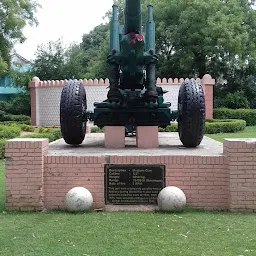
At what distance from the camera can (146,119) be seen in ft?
25.7

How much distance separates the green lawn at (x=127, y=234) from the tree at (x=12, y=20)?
59.0ft

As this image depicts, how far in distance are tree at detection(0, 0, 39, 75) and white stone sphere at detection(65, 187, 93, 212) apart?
1755 centimetres

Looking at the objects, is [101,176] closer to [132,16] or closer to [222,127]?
[132,16]

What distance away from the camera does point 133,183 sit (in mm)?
6141

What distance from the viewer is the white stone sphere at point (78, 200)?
5.86 m

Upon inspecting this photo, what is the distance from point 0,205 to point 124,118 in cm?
246

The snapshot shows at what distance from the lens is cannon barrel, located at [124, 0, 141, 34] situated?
714cm

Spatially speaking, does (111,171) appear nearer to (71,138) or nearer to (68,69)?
(71,138)

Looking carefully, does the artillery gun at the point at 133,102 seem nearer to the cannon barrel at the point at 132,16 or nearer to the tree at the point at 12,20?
the cannon barrel at the point at 132,16

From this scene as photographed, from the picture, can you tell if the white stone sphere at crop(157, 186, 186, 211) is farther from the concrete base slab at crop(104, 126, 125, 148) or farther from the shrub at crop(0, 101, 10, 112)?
the shrub at crop(0, 101, 10, 112)

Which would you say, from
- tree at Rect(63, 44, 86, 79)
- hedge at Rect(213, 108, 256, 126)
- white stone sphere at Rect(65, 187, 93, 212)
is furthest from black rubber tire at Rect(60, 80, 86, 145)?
tree at Rect(63, 44, 86, 79)

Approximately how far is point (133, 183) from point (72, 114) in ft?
7.13

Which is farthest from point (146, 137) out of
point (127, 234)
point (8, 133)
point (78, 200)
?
point (8, 133)

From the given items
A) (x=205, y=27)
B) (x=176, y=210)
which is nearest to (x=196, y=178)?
(x=176, y=210)
